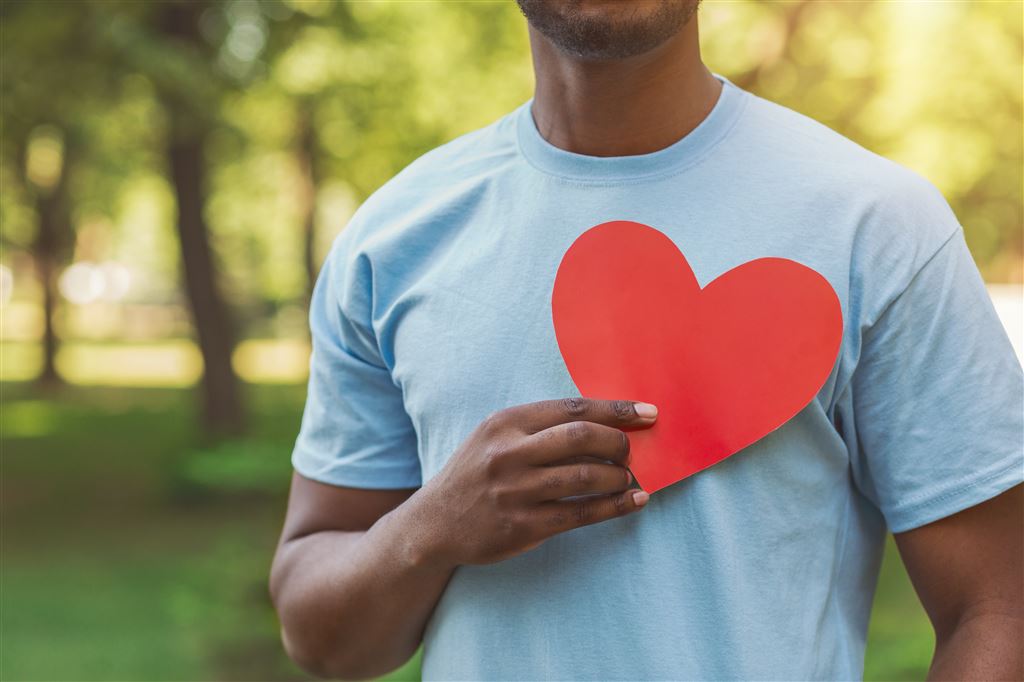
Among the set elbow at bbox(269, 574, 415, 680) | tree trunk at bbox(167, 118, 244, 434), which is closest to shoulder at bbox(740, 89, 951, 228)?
elbow at bbox(269, 574, 415, 680)

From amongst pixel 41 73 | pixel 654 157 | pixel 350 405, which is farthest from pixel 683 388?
pixel 41 73

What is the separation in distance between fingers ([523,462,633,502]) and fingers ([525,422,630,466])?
15mm

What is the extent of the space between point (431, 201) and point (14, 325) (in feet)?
176

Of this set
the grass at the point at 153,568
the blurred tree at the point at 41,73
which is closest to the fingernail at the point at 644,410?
the grass at the point at 153,568

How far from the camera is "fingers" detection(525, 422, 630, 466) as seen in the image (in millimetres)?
1482

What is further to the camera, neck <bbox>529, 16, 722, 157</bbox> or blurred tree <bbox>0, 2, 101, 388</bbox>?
blurred tree <bbox>0, 2, 101, 388</bbox>

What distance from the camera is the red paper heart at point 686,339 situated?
1.54 metres

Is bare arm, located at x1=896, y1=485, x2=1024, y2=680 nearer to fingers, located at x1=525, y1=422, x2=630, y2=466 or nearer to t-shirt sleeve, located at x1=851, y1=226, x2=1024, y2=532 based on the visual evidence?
t-shirt sleeve, located at x1=851, y1=226, x2=1024, y2=532

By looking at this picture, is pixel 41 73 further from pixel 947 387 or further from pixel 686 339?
pixel 947 387

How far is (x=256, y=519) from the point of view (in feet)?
37.1

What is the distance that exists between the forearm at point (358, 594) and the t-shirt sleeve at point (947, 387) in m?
0.69

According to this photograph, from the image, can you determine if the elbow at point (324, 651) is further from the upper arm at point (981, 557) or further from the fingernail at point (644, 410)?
the upper arm at point (981, 557)

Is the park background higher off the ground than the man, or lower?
lower

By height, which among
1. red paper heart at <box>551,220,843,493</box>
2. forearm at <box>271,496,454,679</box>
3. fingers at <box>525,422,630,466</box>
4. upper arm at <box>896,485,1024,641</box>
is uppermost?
red paper heart at <box>551,220,843,493</box>
